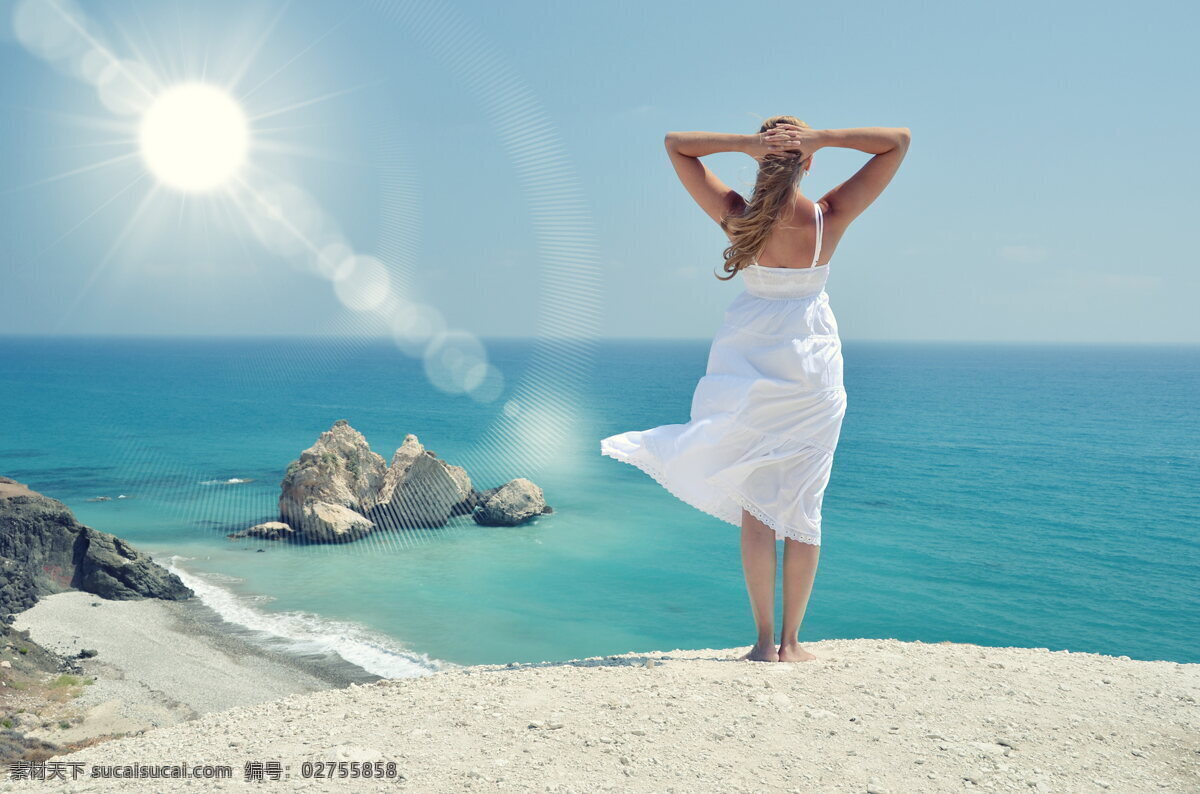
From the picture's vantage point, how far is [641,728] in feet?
12.6

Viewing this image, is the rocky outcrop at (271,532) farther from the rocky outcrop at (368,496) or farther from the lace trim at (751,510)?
the lace trim at (751,510)

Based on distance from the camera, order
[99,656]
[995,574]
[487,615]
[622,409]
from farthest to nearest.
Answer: [622,409]
[995,574]
[487,615]
[99,656]

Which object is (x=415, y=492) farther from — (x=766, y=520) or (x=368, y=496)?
(x=766, y=520)

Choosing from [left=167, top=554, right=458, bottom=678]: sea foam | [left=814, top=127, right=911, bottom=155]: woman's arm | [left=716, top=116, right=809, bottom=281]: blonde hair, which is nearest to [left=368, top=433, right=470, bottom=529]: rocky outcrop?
[left=167, top=554, right=458, bottom=678]: sea foam

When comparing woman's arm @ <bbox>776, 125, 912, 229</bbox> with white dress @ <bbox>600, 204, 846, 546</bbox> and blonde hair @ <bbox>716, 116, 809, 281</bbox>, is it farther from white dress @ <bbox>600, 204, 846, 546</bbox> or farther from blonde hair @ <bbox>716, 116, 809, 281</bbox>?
white dress @ <bbox>600, 204, 846, 546</bbox>

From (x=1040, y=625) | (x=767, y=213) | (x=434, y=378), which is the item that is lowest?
(x=1040, y=625)

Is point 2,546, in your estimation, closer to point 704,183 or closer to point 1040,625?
point 704,183

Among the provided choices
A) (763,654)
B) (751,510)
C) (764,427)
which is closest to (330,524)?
(763,654)

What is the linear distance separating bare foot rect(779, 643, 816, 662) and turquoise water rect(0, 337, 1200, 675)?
39.0 ft

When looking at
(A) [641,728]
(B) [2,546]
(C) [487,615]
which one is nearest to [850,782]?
(A) [641,728]

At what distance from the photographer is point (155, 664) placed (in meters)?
14.2

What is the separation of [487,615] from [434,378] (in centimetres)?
8830

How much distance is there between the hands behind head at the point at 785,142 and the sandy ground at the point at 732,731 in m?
2.88

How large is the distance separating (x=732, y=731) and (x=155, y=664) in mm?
13660
